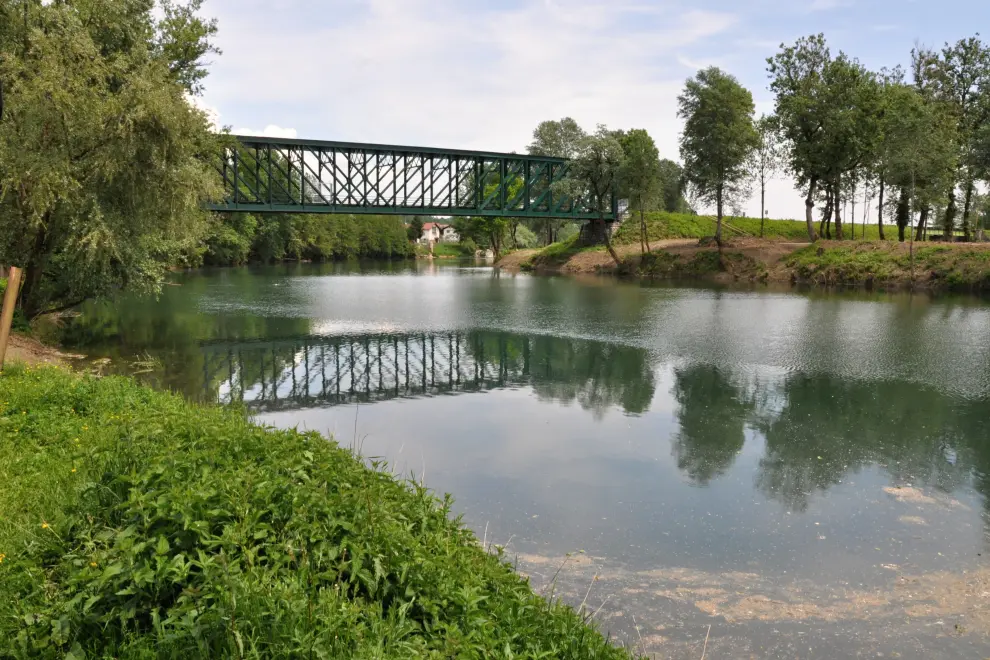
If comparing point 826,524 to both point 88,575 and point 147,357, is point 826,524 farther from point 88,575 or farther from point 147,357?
point 147,357

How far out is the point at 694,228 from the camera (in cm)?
7812

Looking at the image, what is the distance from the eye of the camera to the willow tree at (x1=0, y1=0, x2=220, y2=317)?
19266 mm

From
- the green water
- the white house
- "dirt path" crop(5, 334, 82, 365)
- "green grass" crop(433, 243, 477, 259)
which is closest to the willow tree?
"dirt path" crop(5, 334, 82, 365)

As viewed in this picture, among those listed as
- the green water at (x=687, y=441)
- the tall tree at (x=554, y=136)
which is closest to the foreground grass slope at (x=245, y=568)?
the green water at (x=687, y=441)

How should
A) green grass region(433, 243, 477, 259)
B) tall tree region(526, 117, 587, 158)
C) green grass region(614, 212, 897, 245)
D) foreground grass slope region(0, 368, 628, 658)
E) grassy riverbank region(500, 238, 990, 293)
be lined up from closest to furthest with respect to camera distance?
foreground grass slope region(0, 368, 628, 658) < grassy riverbank region(500, 238, 990, 293) < green grass region(614, 212, 897, 245) < tall tree region(526, 117, 587, 158) < green grass region(433, 243, 477, 259)

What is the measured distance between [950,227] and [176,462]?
215ft

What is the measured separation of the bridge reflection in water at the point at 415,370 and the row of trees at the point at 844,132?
121ft

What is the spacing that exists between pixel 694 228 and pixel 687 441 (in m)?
67.5

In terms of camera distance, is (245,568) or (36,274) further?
(36,274)

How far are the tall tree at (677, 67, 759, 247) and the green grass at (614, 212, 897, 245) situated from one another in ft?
49.1

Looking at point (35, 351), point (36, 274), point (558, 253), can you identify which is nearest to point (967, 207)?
point (558, 253)

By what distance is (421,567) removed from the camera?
590cm

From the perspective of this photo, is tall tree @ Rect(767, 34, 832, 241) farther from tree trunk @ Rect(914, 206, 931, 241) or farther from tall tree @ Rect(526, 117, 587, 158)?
tall tree @ Rect(526, 117, 587, 158)

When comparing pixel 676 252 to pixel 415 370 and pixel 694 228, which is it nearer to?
pixel 694 228
